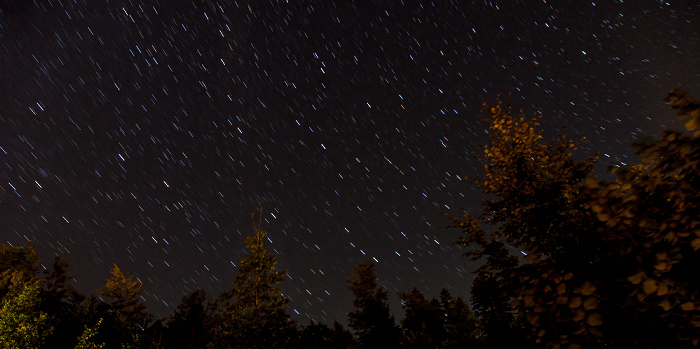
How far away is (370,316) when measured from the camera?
106 feet

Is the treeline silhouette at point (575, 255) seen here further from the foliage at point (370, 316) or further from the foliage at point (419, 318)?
the foliage at point (419, 318)

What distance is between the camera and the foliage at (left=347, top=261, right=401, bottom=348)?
103 ft

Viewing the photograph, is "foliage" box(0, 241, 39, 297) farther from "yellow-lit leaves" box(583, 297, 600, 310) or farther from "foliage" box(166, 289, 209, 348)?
"yellow-lit leaves" box(583, 297, 600, 310)

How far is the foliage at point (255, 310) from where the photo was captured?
15.1m

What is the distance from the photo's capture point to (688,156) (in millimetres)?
2199

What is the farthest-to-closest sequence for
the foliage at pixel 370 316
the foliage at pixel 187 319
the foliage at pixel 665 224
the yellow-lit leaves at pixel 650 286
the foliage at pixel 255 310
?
the foliage at pixel 187 319 < the foliage at pixel 370 316 < the foliage at pixel 255 310 < the foliage at pixel 665 224 < the yellow-lit leaves at pixel 650 286

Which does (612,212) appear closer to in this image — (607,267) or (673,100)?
(607,267)

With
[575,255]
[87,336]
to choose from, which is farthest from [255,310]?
[575,255]

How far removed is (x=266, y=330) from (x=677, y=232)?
52.9 feet

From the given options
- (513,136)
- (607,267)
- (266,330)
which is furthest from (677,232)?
(266,330)

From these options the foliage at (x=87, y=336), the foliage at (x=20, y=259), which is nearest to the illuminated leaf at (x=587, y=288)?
the foliage at (x=87, y=336)

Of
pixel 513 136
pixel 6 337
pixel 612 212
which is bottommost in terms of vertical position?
pixel 6 337

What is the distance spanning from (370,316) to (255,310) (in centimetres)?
1988

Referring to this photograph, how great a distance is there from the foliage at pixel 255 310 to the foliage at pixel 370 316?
1774 cm
